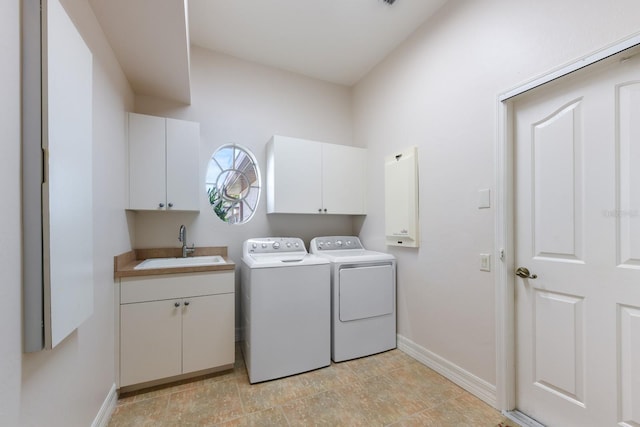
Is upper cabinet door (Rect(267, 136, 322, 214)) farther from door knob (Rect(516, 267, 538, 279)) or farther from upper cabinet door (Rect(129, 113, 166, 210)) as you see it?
door knob (Rect(516, 267, 538, 279))

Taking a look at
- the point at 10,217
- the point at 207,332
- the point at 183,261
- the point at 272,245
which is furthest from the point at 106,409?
the point at 272,245

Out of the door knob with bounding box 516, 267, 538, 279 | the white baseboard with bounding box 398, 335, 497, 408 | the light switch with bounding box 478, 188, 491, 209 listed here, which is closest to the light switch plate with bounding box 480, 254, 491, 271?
the door knob with bounding box 516, 267, 538, 279

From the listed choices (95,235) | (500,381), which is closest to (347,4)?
(95,235)

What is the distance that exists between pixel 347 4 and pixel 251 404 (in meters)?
3.09

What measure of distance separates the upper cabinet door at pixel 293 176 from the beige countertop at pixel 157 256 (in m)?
Result: 0.72

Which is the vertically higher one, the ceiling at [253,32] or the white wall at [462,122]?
the ceiling at [253,32]

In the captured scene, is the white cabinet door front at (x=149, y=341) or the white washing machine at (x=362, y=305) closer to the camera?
the white cabinet door front at (x=149, y=341)

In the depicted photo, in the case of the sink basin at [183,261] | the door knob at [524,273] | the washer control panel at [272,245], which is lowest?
the sink basin at [183,261]

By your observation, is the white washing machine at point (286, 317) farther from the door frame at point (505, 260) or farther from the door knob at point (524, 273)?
the door knob at point (524, 273)

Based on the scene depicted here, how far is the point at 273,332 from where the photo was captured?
212 cm

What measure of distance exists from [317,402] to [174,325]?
1168 mm

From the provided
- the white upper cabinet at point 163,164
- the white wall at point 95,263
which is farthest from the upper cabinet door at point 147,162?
the white wall at point 95,263

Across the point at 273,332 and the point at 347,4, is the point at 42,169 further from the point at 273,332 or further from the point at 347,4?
the point at 347,4

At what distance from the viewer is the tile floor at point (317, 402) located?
1.66 meters
